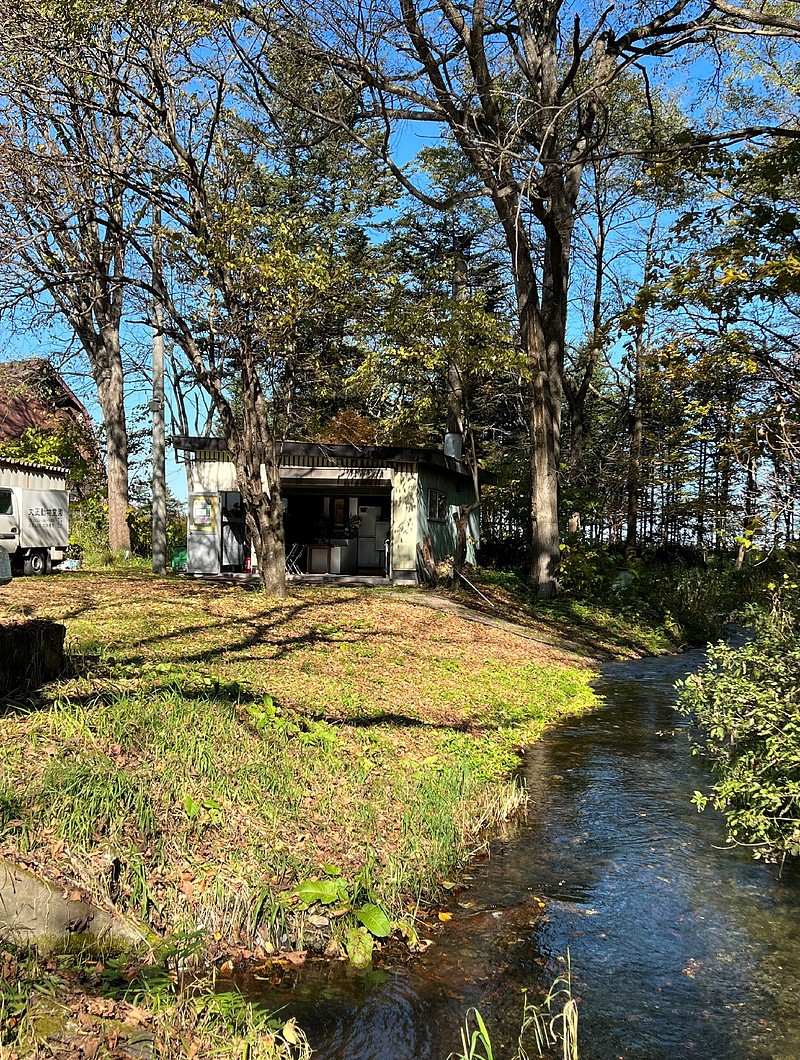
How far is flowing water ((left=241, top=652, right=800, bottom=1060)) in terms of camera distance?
13.2ft

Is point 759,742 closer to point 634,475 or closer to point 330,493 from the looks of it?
point 330,493

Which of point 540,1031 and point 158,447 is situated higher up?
point 158,447

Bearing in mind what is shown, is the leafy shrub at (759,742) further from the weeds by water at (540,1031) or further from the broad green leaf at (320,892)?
the broad green leaf at (320,892)

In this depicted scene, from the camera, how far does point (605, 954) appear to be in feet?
15.8

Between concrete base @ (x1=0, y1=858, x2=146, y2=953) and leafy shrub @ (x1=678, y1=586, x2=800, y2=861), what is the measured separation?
4004mm

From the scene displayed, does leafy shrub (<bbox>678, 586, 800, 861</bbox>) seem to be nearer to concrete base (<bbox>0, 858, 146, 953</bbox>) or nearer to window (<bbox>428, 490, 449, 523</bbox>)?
concrete base (<bbox>0, 858, 146, 953</bbox>)

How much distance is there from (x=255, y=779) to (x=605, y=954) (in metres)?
2.63

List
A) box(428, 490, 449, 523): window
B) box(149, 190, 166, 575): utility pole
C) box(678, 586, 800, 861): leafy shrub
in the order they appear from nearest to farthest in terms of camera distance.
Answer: box(678, 586, 800, 861): leafy shrub
box(149, 190, 166, 575): utility pole
box(428, 490, 449, 523): window

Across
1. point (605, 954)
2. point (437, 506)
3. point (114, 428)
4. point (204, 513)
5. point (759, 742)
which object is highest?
point (114, 428)

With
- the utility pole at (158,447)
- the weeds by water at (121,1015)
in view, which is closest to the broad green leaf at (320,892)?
the weeds by water at (121,1015)

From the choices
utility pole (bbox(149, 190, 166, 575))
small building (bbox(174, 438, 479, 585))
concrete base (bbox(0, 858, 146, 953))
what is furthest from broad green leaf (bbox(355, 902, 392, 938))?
small building (bbox(174, 438, 479, 585))

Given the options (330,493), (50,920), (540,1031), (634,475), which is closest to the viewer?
(540,1031)

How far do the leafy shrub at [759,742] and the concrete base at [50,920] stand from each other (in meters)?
4.00

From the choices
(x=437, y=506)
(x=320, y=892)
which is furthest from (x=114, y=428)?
(x=320, y=892)
